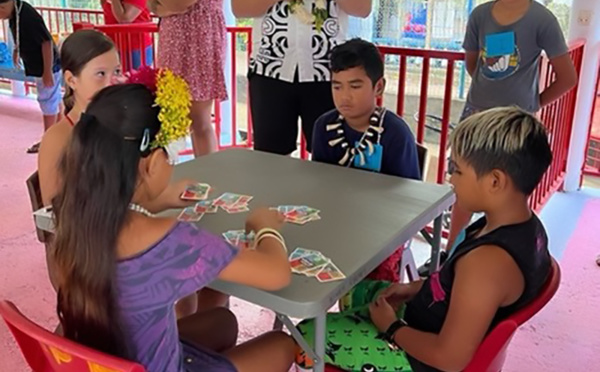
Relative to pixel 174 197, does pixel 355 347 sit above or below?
below

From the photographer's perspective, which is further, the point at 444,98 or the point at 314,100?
the point at 444,98

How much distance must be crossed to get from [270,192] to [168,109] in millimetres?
573

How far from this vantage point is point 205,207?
163cm

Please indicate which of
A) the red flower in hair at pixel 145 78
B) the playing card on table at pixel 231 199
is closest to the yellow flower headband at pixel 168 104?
the red flower in hair at pixel 145 78

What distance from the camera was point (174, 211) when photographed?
162cm

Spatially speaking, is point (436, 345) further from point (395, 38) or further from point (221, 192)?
point (395, 38)

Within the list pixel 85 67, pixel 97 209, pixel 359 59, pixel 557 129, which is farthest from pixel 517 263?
pixel 557 129

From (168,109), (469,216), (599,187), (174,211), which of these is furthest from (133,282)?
(599,187)

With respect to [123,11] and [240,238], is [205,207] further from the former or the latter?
[123,11]

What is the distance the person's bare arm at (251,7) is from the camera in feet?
8.20

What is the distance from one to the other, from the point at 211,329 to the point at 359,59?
1094 millimetres

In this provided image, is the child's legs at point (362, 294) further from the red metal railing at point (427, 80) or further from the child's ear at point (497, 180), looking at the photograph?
the red metal railing at point (427, 80)

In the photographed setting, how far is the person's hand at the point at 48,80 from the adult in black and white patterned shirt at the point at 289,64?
9.34 ft

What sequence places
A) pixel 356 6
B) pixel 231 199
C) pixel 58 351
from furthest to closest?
pixel 356 6 → pixel 231 199 → pixel 58 351
